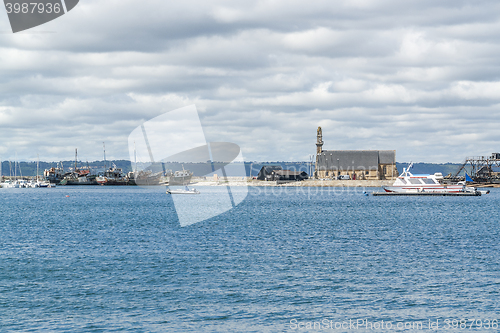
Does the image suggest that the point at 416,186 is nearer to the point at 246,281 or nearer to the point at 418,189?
the point at 418,189

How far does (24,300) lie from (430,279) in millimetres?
21439

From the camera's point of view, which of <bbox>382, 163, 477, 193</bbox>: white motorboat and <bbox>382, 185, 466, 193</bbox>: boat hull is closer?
<bbox>382, 185, 466, 193</bbox>: boat hull

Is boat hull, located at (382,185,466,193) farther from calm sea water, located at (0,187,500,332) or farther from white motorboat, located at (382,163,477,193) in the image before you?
calm sea water, located at (0,187,500,332)

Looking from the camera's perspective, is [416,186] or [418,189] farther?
[416,186]

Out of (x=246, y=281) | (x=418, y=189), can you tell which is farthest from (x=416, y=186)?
(x=246, y=281)

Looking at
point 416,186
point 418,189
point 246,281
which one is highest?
point 416,186

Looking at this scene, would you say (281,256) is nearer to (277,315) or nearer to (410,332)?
(277,315)

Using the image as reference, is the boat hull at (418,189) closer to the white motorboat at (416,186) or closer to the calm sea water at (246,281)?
the white motorboat at (416,186)

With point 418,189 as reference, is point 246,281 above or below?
below

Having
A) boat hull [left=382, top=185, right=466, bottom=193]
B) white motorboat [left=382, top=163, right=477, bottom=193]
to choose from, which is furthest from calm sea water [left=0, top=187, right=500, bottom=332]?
white motorboat [left=382, top=163, right=477, bottom=193]

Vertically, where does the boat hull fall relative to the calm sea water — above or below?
above

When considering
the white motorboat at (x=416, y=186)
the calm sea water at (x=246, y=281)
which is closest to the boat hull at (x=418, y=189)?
the white motorboat at (x=416, y=186)

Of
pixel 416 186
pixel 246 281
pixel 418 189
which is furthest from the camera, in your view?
Answer: pixel 416 186

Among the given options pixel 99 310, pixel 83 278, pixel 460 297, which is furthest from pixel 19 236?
pixel 460 297
